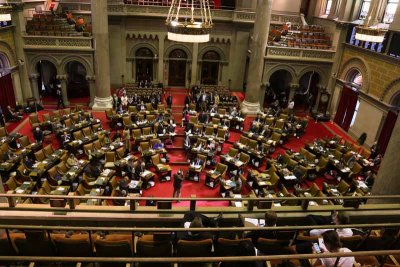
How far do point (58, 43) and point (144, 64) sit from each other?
22.0 ft

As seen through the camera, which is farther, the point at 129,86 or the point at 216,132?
the point at 129,86

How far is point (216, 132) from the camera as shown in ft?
55.2

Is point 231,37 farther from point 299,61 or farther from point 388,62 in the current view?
point 388,62

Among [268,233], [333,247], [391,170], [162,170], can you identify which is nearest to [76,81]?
[162,170]

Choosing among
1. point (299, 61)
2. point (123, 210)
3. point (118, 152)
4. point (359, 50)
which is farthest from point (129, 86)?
point (123, 210)

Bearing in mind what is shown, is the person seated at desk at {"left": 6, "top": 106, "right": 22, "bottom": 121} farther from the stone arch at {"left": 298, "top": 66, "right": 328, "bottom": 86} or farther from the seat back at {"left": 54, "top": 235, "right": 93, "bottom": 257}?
the stone arch at {"left": 298, "top": 66, "right": 328, "bottom": 86}

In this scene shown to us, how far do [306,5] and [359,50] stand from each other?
366 inches

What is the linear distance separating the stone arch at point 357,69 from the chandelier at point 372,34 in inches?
159

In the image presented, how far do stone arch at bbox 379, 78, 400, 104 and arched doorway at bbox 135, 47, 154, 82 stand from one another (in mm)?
15560

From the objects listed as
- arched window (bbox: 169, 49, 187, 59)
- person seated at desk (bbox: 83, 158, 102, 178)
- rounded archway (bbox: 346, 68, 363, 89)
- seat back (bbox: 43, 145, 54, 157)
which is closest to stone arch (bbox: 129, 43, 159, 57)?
arched window (bbox: 169, 49, 187, 59)

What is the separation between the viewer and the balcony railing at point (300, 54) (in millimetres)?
20766

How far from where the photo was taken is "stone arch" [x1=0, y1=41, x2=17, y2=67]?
680 inches

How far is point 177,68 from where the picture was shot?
24.9 meters

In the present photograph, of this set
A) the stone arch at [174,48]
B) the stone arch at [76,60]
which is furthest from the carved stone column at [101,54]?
the stone arch at [174,48]
